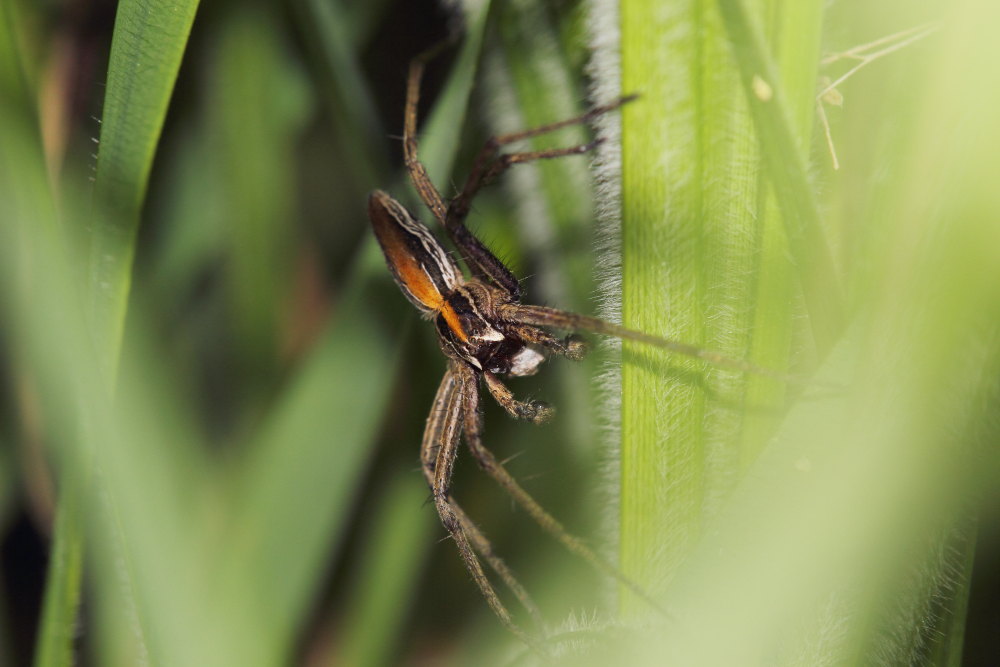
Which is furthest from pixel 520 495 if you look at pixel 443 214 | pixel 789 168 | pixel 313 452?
pixel 789 168

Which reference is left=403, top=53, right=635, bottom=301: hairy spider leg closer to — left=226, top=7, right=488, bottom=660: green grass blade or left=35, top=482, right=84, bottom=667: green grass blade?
left=226, top=7, right=488, bottom=660: green grass blade

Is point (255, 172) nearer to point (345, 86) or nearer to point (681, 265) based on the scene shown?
point (345, 86)

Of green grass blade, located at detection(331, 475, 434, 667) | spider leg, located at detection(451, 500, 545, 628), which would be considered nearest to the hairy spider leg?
spider leg, located at detection(451, 500, 545, 628)

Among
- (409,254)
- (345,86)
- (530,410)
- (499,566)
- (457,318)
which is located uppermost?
(345,86)

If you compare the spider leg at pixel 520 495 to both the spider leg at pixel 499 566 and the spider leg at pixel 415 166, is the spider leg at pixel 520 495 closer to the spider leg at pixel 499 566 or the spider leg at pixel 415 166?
the spider leg at pixel 499 566

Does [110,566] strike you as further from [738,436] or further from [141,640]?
[738,436]

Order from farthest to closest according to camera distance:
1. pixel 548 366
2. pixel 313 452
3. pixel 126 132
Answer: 1. pixel 548 366
2. pixel 313 452
3. pixel 126 132
